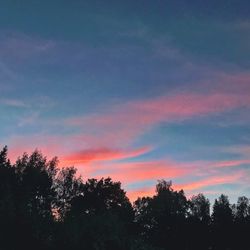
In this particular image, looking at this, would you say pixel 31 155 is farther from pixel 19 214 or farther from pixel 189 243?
pixel 19 214

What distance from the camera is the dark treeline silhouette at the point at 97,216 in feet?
173

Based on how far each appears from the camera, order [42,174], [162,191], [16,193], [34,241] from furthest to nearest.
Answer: [162,191]
[42,174]
[16,193]
[34,241]

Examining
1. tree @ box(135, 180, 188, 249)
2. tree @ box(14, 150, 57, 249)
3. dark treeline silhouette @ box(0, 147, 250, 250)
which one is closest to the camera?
dark treeline silhouette @ box(0, 147, 250, 250)

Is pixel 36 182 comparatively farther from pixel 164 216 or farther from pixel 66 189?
pixel 164 216

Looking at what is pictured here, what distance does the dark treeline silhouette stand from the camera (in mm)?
52844

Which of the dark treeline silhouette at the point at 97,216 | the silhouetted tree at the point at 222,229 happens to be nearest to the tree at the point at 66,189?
the dark treeline silhouette at the point at 97,216

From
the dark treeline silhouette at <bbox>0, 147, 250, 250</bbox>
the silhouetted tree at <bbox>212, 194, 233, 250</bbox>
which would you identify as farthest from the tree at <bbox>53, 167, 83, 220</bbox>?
→ the silhouetted tree at <bbox>212, 194, 233, 250</bbox>

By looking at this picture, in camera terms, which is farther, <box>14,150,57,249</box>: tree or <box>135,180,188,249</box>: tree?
<box>135,180,188,249</box>: tree

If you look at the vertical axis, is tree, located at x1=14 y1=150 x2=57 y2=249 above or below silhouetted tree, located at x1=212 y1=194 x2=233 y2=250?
above

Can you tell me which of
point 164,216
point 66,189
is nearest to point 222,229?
point 164,216

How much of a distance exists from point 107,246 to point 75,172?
190ft

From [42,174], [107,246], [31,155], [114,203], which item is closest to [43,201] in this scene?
[42,174]

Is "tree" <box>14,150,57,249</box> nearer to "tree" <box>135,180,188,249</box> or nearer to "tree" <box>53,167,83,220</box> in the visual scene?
"tree" <box>53,167,83,220</box>

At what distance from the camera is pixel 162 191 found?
14338 cm
